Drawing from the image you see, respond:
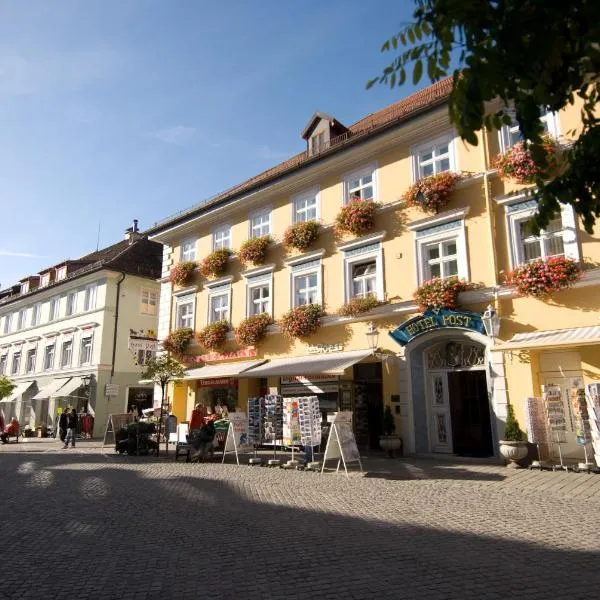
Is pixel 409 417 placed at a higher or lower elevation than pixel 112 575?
higher

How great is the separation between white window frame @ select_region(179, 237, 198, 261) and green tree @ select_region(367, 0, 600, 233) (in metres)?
20.9

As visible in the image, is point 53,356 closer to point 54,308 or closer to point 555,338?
point 54,308

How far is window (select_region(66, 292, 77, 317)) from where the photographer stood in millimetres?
34156

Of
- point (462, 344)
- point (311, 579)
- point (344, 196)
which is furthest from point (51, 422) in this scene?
point (311, 579)

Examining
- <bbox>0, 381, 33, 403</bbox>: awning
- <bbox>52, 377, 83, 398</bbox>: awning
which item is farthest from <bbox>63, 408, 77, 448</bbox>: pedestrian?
<bbox>0, 381, 33, 403</bbox>: awning

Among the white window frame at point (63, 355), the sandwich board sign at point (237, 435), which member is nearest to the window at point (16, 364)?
the white window frame at point (63, 355)

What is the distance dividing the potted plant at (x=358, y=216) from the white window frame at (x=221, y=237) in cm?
650

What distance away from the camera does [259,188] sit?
20.6 m

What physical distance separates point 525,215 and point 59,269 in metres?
32.2

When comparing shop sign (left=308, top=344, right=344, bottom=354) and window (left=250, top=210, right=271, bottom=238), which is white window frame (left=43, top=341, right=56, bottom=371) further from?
shop sign (left=308, top=344, right=344, bottom=354)

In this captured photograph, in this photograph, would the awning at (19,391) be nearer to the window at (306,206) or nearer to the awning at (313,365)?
the awning at (313,365)

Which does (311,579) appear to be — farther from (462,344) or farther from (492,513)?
(462,344)

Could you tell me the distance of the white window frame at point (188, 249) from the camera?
24156mm

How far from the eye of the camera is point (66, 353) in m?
33.8
